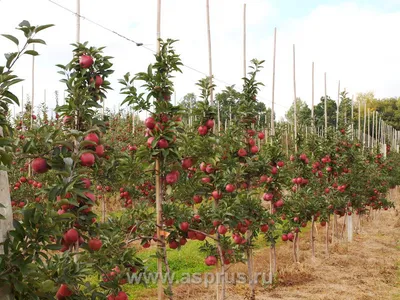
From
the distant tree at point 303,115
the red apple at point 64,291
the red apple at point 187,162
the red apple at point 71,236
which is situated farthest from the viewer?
the distant tree at point 303,115

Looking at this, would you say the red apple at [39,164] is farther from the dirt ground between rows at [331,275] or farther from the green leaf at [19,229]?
the dirt ground between rows at [331,275]

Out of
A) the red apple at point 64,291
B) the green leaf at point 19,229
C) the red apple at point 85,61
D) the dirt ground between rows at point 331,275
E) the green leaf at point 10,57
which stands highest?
the red apple at point 85,61

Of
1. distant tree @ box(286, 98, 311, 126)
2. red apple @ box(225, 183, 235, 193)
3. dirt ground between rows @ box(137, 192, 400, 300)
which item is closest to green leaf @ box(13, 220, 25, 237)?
red apple @ box(225, 183, 235, 193)

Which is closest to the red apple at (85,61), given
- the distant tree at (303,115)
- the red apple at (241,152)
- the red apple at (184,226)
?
the red apple at (184,226)

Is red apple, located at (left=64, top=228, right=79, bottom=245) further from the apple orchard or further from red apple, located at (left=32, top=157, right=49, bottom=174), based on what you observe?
red apple, located at (left=32, top=157, right=49, bottom=174)

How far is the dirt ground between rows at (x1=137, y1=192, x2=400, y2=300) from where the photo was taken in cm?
770

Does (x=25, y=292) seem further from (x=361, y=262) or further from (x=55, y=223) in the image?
(x=361, y=262)

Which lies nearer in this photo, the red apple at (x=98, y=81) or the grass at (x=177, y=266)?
the red apple at (x=98, y=81)

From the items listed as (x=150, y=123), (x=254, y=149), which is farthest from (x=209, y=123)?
(x=150, y=123)

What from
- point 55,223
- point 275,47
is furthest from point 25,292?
point 275,47

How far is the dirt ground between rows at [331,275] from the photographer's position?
770cm

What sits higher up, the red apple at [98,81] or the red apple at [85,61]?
the red apple at [85,61]

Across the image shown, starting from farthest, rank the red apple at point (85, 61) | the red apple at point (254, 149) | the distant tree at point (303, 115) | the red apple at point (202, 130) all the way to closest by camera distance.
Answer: the distant tree at point (303, 115)
the red apple at point (254, 149)
the red apple at point (202, 130)
the red apple at point (85, 61)

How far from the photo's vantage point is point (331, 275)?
29.9 feet
